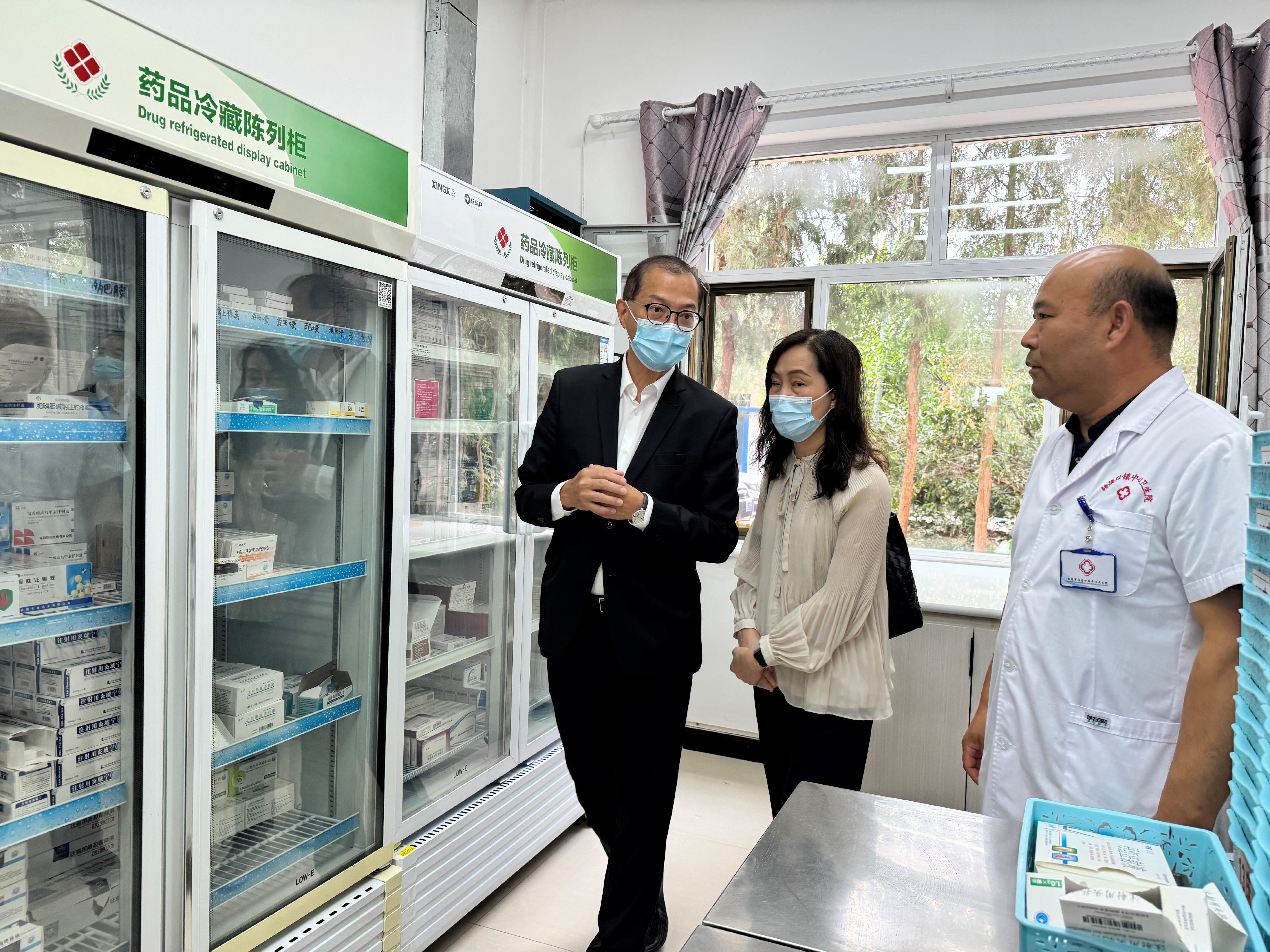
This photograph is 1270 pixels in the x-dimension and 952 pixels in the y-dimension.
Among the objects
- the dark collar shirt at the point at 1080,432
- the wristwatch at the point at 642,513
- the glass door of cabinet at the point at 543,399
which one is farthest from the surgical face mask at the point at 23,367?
the dark collar shirt at the point at 1080,432

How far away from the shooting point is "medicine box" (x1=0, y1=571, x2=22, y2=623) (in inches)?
59.4

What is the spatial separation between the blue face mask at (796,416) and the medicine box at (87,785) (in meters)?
1.66

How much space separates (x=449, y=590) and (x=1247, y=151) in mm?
3465

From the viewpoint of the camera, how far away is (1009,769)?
61.3 inches

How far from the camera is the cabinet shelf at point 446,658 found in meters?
2.53

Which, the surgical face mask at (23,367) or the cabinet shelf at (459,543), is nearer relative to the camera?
the surgical face mask at (23,367)

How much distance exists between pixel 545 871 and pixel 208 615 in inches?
67.8

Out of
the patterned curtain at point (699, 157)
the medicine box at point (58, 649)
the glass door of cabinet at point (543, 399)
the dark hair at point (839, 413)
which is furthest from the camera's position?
the patterned curtain at point (699, 157)

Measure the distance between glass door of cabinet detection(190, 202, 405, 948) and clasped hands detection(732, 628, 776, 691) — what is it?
0.98 m

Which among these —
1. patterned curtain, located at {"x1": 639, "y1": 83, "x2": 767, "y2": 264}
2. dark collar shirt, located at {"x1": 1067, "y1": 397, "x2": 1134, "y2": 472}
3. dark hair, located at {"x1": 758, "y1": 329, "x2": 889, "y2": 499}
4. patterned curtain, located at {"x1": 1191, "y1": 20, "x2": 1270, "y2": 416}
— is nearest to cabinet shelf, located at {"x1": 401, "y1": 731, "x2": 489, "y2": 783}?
dark hair, located at {"x1": 758, "y1": 329, "x2": 889, "y2": 499}

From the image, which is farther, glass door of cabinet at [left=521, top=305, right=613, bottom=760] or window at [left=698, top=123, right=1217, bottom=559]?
window at [left=698, top=123, right=1217, bottom=559]

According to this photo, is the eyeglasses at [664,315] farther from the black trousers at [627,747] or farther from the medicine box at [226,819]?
the medicine box at [226,819]

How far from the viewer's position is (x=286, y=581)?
79.4 inches

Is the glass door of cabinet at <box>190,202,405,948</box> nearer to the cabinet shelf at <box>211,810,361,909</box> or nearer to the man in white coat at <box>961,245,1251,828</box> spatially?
the cabinet shelf at <box>211,810,361,909</box>
